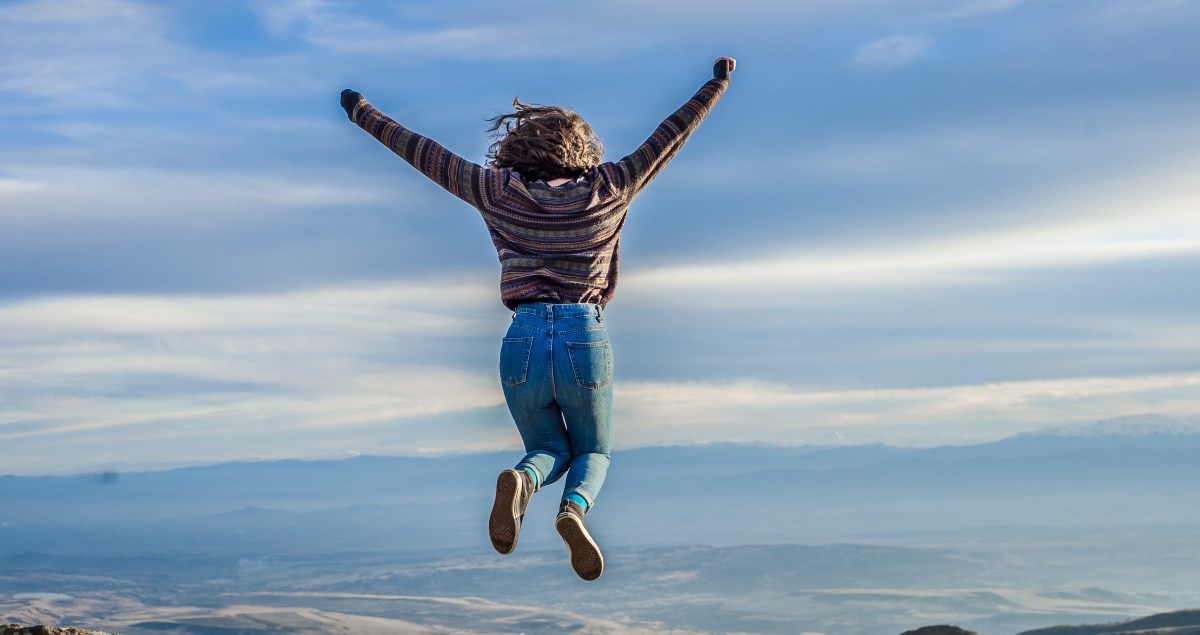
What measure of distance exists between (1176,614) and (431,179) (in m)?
147

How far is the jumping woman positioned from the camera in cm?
896

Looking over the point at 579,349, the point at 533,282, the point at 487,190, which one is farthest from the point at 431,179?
the point at 579,349

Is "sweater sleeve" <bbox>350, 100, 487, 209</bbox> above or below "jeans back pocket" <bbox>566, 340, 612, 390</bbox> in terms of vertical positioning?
above

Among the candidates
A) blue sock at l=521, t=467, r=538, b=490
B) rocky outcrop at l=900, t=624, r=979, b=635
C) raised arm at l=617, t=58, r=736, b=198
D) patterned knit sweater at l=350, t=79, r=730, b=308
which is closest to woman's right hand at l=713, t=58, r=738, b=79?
raised arm at l=617, t=58, r=736, b=198

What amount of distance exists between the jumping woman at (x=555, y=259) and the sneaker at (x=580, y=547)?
5cm

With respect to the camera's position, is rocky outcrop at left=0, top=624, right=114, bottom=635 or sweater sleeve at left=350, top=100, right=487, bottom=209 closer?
sweater sleeve at left=350, top=100, right=487, bottom=209

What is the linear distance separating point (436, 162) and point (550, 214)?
100cm

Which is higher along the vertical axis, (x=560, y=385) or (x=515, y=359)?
(x=515, y=359)

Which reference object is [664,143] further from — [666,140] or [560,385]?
[560,385]

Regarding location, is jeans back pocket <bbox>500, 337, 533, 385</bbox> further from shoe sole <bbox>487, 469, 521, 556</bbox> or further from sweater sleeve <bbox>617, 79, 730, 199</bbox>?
sweater sleeve <bbox>617, 79, 730, 199</bbox>

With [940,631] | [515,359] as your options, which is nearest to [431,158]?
[515,359]

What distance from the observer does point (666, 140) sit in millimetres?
9664

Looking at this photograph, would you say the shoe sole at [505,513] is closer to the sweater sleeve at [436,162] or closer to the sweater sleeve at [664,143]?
the sweater sleeve at [436,162]

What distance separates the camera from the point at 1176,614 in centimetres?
13700
